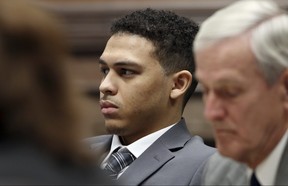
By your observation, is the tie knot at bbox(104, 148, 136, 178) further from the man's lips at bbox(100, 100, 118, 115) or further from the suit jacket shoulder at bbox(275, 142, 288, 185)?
the suit jacket shoulder at bbox(275, 142, 288, 185)

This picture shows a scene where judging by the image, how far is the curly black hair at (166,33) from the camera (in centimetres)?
293

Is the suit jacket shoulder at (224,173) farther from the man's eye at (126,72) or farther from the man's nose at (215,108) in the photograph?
the man's eye at (126,72)

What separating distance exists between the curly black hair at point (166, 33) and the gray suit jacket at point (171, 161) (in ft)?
0.59

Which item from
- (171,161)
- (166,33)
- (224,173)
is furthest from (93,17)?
(224,173)

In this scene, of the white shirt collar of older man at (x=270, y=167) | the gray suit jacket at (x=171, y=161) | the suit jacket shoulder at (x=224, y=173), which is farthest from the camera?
the gray suit jacket at (x=171, y=161)

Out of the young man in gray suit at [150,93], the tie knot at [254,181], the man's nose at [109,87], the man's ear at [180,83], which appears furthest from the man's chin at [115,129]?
the tie knot at [254,181]

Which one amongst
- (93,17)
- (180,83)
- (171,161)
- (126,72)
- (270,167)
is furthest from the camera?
(93,17)

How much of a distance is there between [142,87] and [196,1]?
3388 millimetres

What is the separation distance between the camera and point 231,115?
203 cm

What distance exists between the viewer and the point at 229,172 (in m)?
2.27

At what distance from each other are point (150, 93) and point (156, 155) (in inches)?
8.4

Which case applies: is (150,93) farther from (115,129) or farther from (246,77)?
(246,77)

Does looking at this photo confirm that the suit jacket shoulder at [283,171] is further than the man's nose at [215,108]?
Yes

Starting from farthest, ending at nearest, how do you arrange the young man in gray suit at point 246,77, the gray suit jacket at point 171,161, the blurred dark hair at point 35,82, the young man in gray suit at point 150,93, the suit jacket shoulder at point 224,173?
1. the young man in gray suit at point 150,93
2. the gray suit jacket at point 171,161
3. the suit jacket shoulder at point 224,173
4. the young man in gray suit at point 246,77
5. the blurred dark hair at point 35,82
